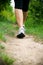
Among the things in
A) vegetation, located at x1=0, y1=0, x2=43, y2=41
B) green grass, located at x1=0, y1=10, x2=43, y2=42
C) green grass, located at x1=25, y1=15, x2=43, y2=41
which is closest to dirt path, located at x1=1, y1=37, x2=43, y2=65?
green grass, located at x1=0, y1=10, x2=43, y2=42

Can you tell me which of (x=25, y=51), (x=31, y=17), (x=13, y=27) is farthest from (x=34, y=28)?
(x=25, y=51)

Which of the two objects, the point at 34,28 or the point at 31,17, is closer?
the point at 34,28

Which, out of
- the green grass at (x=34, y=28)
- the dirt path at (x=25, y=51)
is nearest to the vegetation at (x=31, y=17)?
the green grass at (x=34, y=28)

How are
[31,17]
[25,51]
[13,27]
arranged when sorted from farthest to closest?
[31,17] < [13,27] < [25,51]

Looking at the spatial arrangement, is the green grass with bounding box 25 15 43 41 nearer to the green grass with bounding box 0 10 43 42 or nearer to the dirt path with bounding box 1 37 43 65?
the green grass with bounding box 0 10 43 42

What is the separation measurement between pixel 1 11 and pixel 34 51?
12.4 ft

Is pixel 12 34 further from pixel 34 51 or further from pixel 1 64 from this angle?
pixel 1 64

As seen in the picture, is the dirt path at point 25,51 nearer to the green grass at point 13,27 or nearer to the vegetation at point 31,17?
the green grass at point 13,27

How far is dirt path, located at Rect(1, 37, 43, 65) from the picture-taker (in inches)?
135

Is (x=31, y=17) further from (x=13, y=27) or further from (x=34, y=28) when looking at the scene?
(x=13, y=27)

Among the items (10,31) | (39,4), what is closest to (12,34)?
(10,31)

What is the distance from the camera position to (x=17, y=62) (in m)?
3.34

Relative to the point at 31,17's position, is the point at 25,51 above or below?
above

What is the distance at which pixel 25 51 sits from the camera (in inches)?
156
